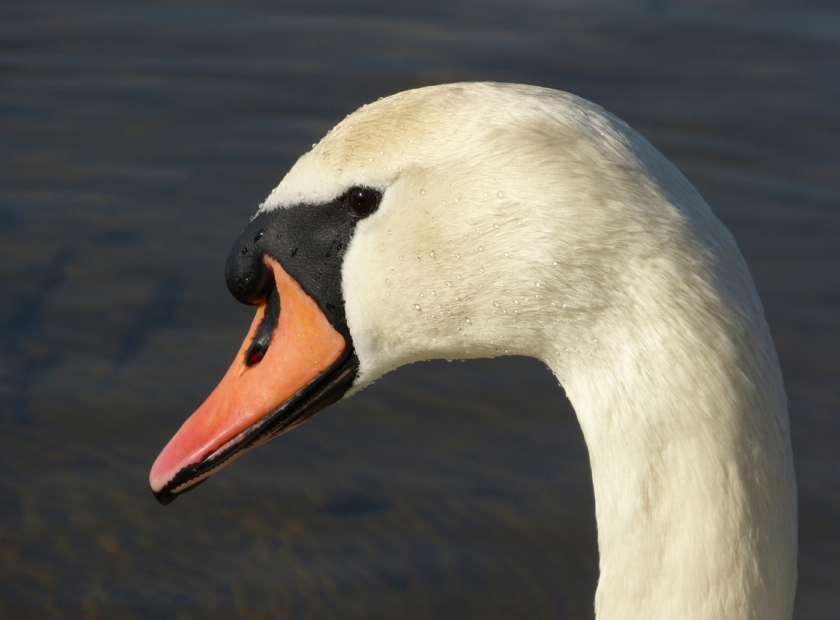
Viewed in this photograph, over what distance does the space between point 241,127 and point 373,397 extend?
7.43ft

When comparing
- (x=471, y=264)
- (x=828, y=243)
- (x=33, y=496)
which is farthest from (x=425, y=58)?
(x=471, y=264)

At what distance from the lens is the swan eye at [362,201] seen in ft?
7.52

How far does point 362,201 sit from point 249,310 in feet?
10.1

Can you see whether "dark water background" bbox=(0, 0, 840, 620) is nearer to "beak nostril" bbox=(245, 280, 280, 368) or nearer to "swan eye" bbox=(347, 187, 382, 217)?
"beak nostril" bbox=(245, 280, 280, 368)

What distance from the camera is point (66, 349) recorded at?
5.14 metres

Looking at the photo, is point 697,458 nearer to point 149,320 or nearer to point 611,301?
point 611,301

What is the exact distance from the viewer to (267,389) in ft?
8.55

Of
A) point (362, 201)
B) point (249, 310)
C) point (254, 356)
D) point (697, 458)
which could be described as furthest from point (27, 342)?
point (697, 458)

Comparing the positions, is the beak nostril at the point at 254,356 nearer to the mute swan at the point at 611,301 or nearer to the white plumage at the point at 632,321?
the mute swan at the point at 611,301

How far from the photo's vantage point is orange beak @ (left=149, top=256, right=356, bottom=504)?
2.55 metres

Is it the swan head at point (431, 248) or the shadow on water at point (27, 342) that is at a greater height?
the swan head at point (431, 248)

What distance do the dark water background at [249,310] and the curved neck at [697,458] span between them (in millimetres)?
2110

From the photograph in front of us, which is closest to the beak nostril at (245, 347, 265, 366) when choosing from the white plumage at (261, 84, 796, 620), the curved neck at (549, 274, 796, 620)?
the white plumage at (261, 84, 796, 620)

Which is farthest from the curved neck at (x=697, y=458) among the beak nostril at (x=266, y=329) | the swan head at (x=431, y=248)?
the beak nostril at (x=266, y=329)
